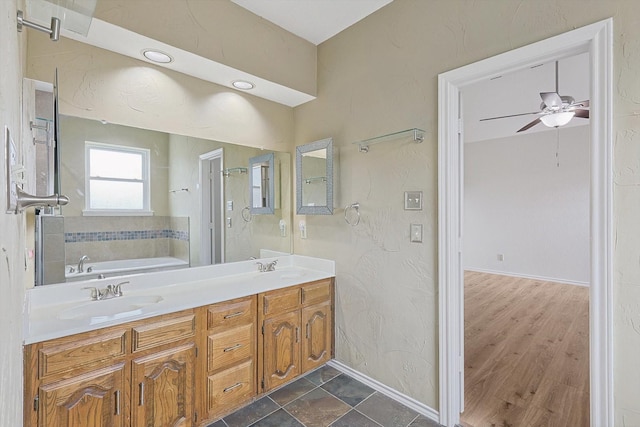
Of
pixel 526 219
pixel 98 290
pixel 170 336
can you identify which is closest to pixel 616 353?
pixel 170 336

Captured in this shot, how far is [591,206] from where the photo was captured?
1.38m

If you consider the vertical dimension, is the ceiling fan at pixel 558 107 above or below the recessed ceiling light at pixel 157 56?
above

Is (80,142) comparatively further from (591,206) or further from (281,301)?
(591,206)

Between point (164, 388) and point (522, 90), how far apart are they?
446cm

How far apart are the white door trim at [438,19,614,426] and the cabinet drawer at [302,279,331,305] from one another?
0.95 metres

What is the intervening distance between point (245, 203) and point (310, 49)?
1471 millimetres

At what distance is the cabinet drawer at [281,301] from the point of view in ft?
6.86

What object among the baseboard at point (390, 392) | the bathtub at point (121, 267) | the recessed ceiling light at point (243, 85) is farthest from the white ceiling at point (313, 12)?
the baseboard at point (390, 392)

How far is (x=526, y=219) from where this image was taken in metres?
5.58

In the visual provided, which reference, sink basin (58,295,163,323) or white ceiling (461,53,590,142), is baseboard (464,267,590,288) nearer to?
white ceiling (461,53,590,142)

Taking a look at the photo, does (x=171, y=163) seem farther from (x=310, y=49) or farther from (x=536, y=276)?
(x=536, y=276)

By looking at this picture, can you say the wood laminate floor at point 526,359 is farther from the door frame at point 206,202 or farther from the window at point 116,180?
the window at point 116,180

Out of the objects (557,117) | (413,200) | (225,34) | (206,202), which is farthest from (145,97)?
(557,117)

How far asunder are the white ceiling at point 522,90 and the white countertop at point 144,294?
7.56 ft
